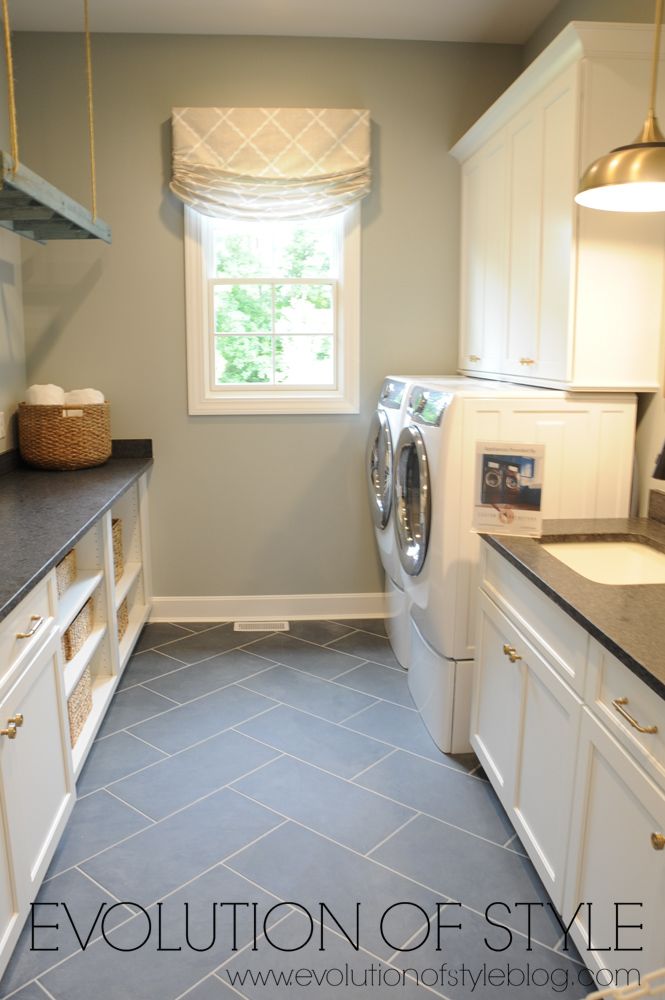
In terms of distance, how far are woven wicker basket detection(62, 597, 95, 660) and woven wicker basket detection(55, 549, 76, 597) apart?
10 cm

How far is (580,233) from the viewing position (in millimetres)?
2479

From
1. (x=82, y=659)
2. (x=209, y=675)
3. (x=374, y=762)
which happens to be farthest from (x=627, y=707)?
(x=209, y=675)

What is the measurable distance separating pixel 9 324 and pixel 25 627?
6.79 feet

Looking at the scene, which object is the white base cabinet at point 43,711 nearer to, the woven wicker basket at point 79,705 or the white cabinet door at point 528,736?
the woven wicker basket at point 79,705

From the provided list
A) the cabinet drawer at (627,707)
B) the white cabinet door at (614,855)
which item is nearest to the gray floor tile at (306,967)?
the white cabinet door at (614,855)

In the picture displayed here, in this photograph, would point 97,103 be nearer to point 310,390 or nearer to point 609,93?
point 310,390

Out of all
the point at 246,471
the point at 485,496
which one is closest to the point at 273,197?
the point at 246,471

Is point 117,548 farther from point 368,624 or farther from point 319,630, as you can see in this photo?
point 368,624

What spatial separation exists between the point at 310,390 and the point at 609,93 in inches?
77.2

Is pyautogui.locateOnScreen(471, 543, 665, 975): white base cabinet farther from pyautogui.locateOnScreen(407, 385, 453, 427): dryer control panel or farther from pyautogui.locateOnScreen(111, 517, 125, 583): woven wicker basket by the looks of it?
pyautogui.locateOnScreen(111, 517, 125, 583): woven wicker basket

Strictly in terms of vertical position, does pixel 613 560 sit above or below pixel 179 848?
above

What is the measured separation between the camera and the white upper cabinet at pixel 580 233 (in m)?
2.39

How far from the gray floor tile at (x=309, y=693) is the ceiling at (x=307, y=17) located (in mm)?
2754

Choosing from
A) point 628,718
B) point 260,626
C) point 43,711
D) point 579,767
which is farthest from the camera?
point 260,626
